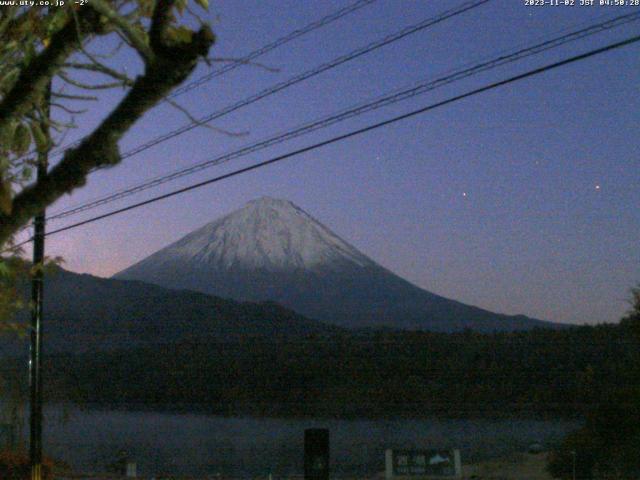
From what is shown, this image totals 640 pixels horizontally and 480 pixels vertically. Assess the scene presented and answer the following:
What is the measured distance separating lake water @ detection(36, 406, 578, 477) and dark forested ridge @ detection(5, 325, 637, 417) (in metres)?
3.43

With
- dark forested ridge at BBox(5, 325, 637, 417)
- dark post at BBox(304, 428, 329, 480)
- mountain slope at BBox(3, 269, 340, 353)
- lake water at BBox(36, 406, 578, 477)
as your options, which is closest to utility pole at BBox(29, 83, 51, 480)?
dark post at BBox(304, 428, 329, 480)

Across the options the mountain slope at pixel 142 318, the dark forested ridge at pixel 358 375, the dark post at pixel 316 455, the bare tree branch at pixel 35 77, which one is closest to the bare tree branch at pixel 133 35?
the bare tree branch at pixel 35 77

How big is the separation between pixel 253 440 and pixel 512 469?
14.3 metres

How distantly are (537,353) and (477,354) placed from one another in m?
3.23

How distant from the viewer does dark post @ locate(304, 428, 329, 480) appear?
13.0 meters

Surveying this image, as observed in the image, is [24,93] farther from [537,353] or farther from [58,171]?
[537,353]

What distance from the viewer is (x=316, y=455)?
42.9 feet

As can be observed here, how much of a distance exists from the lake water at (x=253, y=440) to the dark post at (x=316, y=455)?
16047mm

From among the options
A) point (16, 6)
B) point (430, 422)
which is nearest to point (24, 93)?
point (16, 6)

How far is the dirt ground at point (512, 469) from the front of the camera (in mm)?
24200

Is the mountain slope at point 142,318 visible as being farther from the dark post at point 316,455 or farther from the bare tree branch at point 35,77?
→ the bare tree branch at point 35,77

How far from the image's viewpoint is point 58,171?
13.2 ft

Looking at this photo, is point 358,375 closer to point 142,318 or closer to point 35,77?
point 142,318

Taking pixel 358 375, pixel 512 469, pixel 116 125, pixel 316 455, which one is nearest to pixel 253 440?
pixel 512 469
